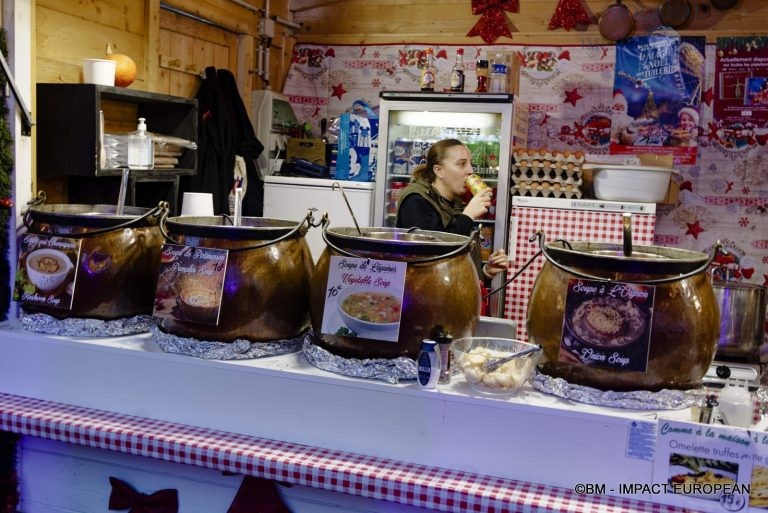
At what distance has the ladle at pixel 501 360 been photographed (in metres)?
1.67

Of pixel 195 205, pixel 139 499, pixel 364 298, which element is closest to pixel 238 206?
pixel 364 298

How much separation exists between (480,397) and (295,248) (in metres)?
0.61

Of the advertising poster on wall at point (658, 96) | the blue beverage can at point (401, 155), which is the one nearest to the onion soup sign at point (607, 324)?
the blue beverage can at point (401, 155)

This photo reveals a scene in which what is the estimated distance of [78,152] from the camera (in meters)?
3.33

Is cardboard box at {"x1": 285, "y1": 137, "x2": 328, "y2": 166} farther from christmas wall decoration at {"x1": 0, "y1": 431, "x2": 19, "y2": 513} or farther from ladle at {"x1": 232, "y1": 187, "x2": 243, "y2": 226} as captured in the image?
christmas wall decoration at {"x1": 0, "y1": 431, "x2": 19, "y2": 513}

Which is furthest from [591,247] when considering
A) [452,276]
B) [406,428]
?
[406,428]

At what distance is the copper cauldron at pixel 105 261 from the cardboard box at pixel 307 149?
12.2ft

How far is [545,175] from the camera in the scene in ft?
16.2

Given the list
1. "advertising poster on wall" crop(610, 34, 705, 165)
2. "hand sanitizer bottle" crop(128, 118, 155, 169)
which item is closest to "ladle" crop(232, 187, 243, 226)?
"hand sanitizer bottle" crop(128, 118, 155, 169)

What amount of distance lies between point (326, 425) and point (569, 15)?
4648mm

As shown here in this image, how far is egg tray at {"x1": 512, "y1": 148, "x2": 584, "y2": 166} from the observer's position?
4863 mm

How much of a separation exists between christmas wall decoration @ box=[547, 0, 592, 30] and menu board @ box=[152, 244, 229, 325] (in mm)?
4487

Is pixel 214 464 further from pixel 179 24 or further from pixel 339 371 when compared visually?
pixel 179 24

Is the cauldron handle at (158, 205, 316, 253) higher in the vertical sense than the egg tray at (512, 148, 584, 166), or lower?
lower
